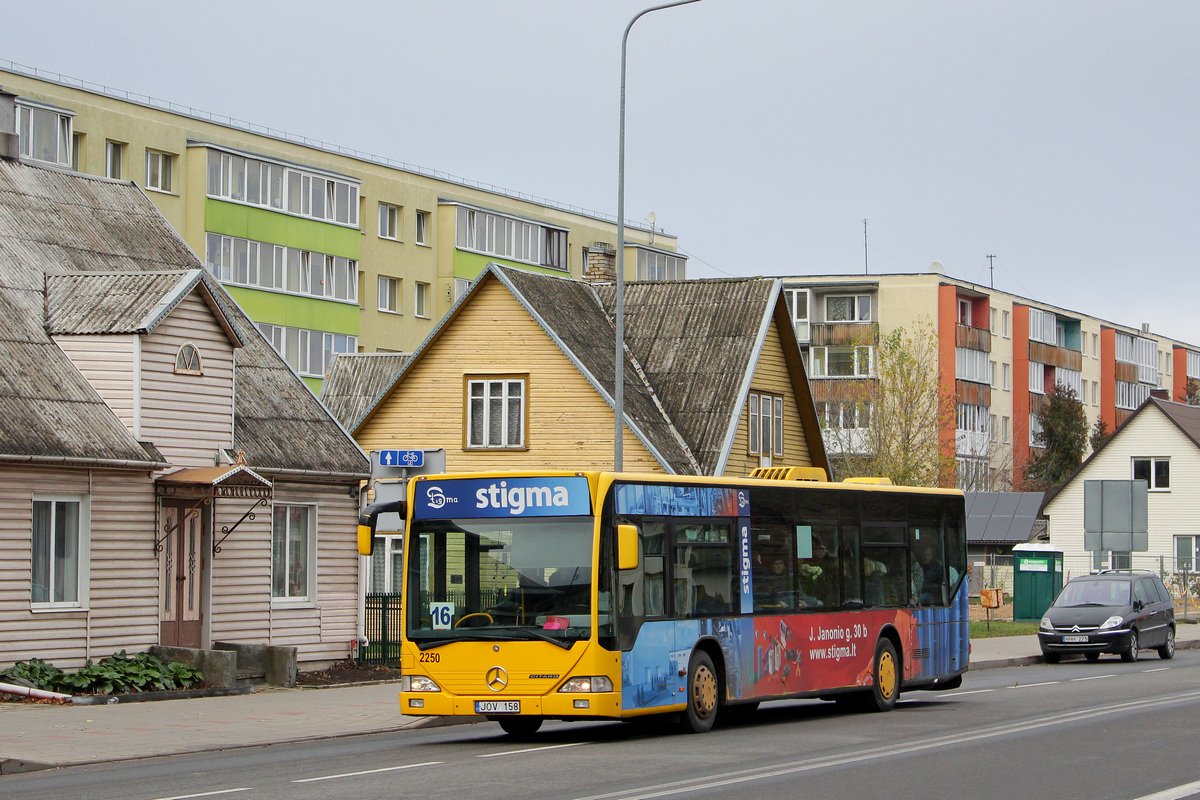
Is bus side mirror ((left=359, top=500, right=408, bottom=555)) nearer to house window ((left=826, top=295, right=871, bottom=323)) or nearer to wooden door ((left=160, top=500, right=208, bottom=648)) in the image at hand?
wooden door ((left=160, top=500, right=208, bottom=648))

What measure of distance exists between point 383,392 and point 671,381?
635cm

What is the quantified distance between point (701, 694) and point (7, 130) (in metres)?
15.8

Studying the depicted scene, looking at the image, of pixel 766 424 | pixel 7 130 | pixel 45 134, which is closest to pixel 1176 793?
pixel 7 130

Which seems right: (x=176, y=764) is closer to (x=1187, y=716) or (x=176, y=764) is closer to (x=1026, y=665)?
(x=1187, y=716)

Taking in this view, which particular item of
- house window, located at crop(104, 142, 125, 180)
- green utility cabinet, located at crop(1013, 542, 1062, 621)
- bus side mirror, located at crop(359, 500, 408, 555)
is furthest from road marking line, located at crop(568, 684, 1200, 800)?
house window, located at crop(104, 142, 125, 180)

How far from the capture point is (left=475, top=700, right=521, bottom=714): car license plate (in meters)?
16.3

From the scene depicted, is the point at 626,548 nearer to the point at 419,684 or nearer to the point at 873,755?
the point at 419,684

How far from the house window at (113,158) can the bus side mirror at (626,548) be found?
42.7m

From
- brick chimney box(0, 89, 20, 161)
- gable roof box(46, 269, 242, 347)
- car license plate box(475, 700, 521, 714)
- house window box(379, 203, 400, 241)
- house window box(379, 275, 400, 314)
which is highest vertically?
house window box(379, 203, 400, 241)

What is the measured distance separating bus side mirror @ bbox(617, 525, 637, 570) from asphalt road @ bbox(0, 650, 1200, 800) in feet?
5.52

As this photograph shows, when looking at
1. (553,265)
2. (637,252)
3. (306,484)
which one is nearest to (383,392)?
(306,484)

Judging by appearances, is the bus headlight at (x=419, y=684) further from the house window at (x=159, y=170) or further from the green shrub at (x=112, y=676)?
the house window at (x=159, y=170)

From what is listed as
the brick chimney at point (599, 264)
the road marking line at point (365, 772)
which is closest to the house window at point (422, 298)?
the brick chimney at point (599, 264)

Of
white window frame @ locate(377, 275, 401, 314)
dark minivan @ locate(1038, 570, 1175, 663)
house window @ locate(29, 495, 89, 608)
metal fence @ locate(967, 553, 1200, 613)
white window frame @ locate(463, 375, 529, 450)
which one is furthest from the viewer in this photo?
white window frame @ locate(377, 275, 401, 314)
